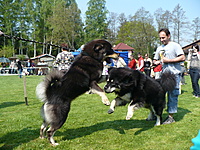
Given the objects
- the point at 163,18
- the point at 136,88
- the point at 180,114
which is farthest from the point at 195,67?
the point at 163,18

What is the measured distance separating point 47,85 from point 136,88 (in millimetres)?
1823

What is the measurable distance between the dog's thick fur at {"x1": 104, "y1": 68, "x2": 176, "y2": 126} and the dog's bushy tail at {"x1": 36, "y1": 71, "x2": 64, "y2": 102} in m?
1.00

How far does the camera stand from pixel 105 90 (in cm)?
405

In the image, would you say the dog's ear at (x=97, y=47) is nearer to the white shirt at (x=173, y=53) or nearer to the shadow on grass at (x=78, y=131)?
the white shirt at (x=173, y=53)

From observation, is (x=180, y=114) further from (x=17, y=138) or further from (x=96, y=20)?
(x=96, y=20)

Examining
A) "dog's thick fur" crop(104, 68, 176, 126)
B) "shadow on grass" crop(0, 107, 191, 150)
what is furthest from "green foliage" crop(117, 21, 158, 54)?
"dog's thick fur" crop(104, 68, 176, 126)

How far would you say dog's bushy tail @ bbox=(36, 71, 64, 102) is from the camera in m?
3.65

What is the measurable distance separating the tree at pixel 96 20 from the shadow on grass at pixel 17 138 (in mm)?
39788

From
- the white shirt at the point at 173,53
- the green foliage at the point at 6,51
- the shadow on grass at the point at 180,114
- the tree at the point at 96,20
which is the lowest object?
the shadow on grass at the point at 180,114

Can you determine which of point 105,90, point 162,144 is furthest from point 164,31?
point 162,144

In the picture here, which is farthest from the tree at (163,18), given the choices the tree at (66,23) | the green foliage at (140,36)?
the tree at (66,23)

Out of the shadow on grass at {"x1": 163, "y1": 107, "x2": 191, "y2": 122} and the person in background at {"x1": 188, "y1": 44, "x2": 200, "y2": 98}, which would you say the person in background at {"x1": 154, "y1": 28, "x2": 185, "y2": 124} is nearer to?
the shadow on grass at {"x1": 163, "y1": 107, "x2": 191, "y2": 122}

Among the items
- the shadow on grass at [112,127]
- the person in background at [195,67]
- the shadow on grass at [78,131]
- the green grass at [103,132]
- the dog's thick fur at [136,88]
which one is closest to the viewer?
the green grass at [103,132]

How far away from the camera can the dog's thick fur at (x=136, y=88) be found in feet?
13.4
